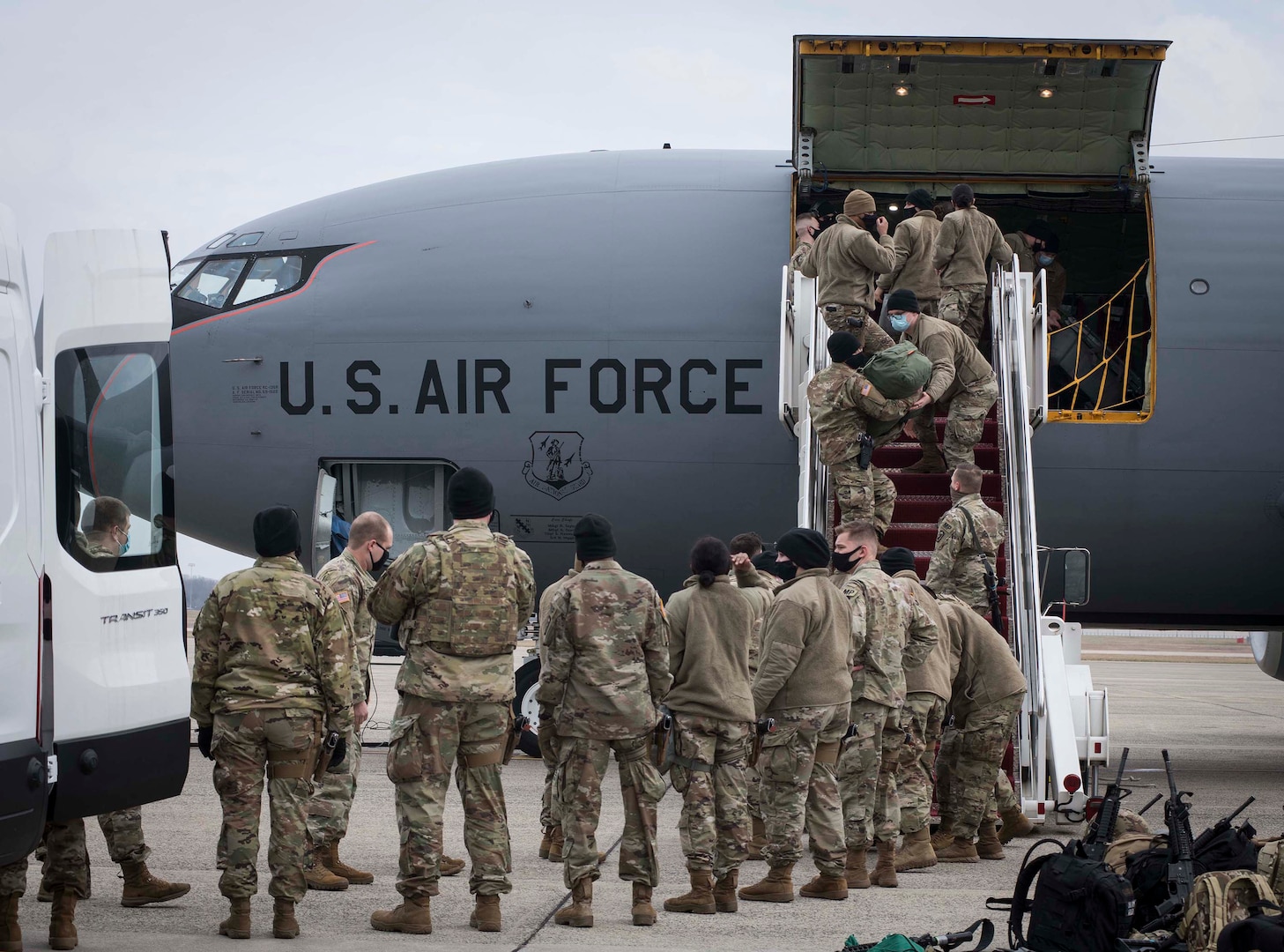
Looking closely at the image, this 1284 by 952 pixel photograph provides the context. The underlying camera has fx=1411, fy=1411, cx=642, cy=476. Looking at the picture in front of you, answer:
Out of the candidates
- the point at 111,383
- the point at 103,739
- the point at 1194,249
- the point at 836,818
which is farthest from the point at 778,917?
the point at 1194,249

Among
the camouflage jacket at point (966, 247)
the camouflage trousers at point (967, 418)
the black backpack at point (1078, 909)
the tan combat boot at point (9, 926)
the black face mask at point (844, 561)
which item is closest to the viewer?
the black backpack at point (1078, 909)

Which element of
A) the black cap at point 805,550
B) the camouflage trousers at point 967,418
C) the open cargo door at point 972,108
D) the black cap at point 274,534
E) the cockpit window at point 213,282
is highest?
the open cargo door at point 972,108

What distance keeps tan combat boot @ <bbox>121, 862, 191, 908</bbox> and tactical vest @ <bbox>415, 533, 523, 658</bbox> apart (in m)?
1.88

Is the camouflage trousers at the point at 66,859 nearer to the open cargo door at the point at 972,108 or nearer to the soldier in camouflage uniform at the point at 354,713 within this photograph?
the soldier in camouflage uniform at the point at 354,713

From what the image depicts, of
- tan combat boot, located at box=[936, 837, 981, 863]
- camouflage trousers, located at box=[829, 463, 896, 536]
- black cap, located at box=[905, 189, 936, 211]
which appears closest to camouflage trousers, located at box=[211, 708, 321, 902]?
tan combat boot, located at box=[936, 837, 981, 863]

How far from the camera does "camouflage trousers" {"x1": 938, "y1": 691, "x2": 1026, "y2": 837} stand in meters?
8.65

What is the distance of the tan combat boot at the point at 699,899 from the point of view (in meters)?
7.05

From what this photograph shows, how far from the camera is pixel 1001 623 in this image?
32.4ft

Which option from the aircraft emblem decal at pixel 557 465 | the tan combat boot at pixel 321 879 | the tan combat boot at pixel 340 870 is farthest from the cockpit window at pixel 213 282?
the tan combat boot at pixel 321 879

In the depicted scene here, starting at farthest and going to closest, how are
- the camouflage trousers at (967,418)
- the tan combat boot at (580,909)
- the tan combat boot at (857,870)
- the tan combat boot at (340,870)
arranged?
the camouflage trousers at (967,418) < the tan combat boot at (857,870) < the tan combat boot at (340,870) < the tan combat boot at (580,909)

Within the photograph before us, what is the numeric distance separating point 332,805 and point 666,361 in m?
5.17

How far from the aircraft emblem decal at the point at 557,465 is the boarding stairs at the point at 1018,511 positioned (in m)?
1.79

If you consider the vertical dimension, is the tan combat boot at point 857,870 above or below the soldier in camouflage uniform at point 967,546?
below

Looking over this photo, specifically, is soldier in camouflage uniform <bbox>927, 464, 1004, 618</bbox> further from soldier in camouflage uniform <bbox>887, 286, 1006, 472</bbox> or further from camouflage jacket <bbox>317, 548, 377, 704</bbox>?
camouflage jacket <bbox>317, 548, 377, 704</bbox>
